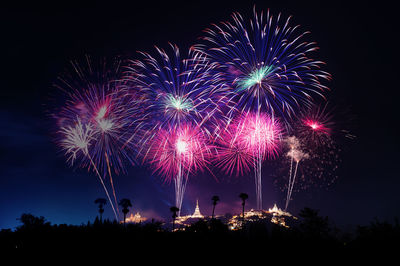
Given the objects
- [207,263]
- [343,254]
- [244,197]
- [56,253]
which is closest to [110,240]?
[56,253]

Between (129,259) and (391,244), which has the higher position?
(391,244)

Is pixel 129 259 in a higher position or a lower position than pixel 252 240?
lower

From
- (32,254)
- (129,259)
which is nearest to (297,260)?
(129,259)

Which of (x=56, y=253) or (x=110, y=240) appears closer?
(x=56, y=253)

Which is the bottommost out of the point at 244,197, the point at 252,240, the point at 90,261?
the point at 90,261

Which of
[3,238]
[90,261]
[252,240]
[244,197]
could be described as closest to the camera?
[90,261]

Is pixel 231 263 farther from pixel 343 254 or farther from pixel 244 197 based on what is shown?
pixel 244 197

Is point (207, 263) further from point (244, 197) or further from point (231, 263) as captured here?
point (244, 197)

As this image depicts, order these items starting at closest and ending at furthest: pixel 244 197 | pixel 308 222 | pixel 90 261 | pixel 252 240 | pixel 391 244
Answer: pixel 90 261, pixel 391 244, pixel 252 240, pixel 308 222, pixel 244 197

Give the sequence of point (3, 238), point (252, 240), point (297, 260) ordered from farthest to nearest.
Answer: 1. point (3, 238)
2. point (252, 240)
3. point (297, 260)
